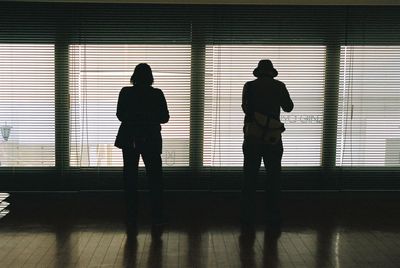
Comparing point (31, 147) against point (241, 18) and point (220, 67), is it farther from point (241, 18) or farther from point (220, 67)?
point (241, 18)

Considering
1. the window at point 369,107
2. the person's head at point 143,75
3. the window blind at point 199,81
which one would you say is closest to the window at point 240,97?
the window blind at point 199,81

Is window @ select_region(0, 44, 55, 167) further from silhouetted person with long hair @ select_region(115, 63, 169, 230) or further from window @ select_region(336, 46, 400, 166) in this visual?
window @ select_region(336, 46, 400, 166)

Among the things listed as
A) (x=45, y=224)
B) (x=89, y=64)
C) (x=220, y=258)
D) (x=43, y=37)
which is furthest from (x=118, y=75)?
(x=220, y=258)

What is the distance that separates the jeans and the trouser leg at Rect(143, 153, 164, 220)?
0.82m

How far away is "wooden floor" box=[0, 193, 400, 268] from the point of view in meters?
4.09

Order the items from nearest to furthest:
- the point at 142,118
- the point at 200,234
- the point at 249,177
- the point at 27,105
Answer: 1. the point at 200,234
2. the point at 142,118
3. the point at 249,177
4. the point at 27,105

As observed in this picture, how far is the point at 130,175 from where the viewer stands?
16.4 feet

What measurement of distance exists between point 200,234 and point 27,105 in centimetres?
278

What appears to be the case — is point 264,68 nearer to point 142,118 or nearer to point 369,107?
→ point 142,118

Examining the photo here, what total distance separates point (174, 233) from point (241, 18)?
276cm

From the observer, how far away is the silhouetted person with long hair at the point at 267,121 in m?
4.90

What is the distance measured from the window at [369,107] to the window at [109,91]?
1.90 meters

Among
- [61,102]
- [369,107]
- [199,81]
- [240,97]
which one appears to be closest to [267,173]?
[240,97]

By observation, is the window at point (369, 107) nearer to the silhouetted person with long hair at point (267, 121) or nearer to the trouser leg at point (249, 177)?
the silhouetted person with long hair at point (267, 121)
